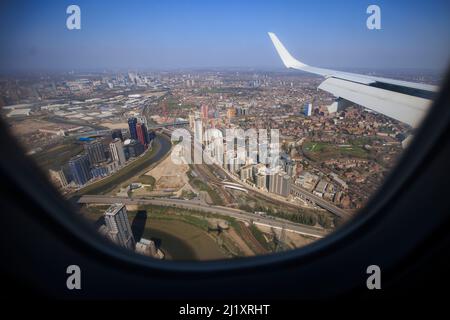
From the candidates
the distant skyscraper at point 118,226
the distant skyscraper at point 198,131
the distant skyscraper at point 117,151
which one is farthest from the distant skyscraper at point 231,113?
the distant skyscraper at point 118,226

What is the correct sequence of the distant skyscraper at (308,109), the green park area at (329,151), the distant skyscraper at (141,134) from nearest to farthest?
1. the green park area at (329,151)
2. the distant skyscraper at (141,134)
3. the distant skyscraper at (308,109)

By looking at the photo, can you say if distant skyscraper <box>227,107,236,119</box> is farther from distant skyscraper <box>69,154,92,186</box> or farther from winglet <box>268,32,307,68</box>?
distant skyscraper <box>69,154,92,186</box>

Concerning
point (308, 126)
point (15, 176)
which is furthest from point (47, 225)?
point (308, 126)

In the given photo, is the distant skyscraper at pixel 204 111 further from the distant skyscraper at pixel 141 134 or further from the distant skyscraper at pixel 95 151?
the distant skyscraper at pixel 95 151

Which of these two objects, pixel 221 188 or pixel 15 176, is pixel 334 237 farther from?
pixel 221 188

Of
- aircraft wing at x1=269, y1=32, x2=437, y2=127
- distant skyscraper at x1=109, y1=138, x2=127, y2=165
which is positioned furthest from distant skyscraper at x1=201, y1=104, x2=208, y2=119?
aircraft wing at x1=269, y1=32, x2=437, y2=127

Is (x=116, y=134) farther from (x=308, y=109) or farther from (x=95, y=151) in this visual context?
(x=308, y=109)
